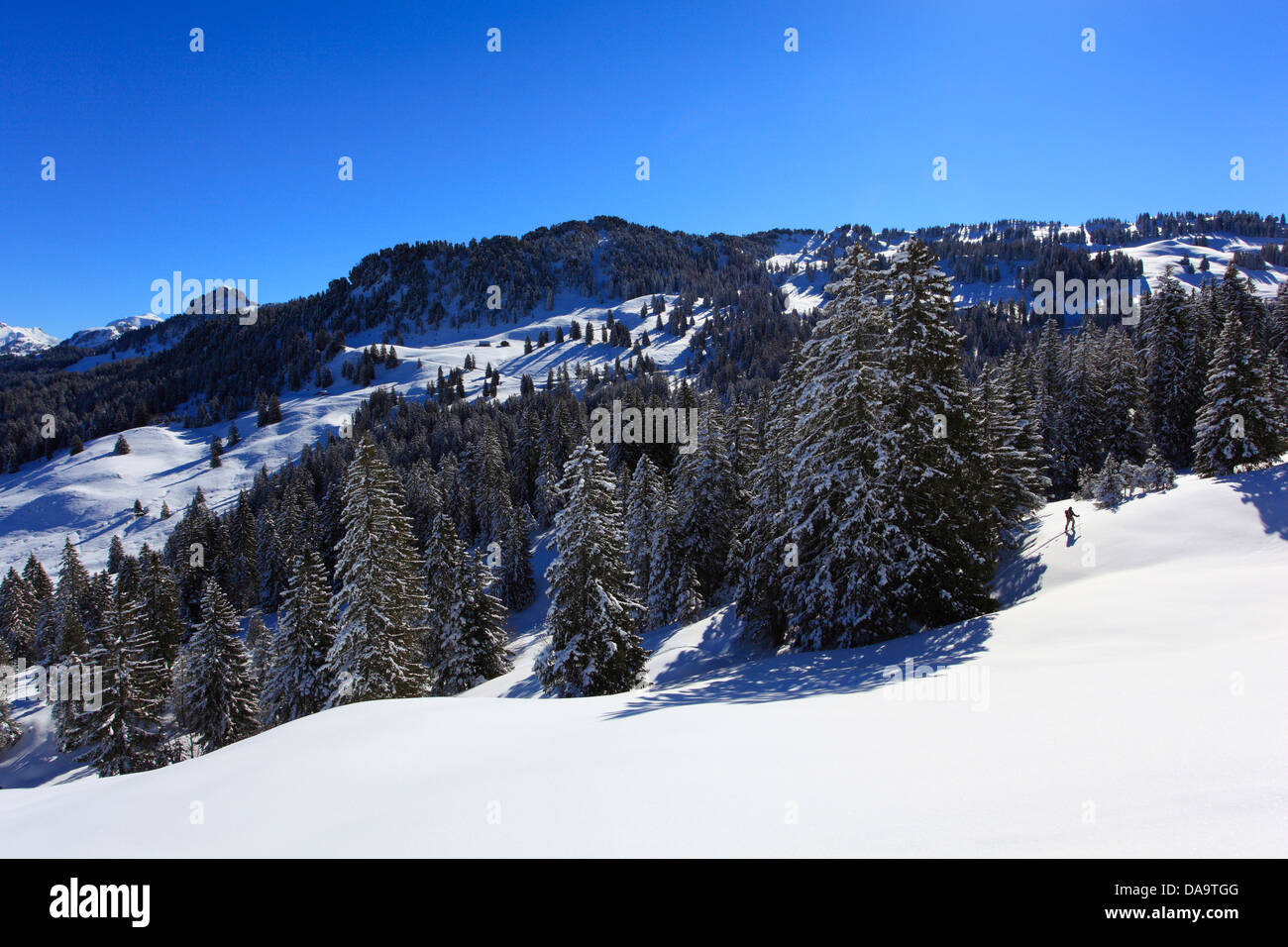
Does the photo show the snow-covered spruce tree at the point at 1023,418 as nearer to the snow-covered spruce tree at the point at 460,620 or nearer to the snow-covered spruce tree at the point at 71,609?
the snow-covered spruce tree at the point at 460,620

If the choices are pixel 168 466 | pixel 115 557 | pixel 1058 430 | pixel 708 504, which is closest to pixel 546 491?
pixel 708 504

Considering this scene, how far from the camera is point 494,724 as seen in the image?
29.7 feet

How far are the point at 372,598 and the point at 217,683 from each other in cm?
2075

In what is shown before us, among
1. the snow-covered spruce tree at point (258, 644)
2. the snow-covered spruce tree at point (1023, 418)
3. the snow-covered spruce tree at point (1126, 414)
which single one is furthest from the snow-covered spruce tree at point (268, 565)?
the snow-covered spruce tree at point (1126, 414)

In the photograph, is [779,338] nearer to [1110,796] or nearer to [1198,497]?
[1198,497]

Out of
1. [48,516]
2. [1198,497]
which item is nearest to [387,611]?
[1198,497]

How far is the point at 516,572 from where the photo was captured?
55594mm

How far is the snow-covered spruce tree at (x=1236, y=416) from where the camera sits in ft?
93.4

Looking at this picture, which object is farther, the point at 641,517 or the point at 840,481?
the point at 641,517

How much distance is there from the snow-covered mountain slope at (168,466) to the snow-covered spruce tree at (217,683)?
78.9 metres

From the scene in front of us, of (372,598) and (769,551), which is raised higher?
(769,551)

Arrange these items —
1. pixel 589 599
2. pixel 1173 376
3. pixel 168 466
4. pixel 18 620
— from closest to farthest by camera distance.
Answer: pixel 589 599
pixel 1173 376
pixel 18 620
pixel 168 466

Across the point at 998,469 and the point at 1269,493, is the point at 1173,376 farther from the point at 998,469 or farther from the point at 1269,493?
the point at 998,469
